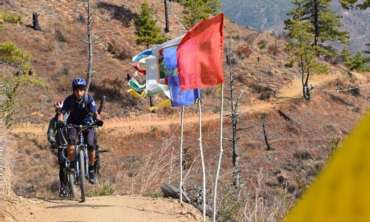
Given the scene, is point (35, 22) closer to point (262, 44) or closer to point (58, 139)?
point (262, 44)

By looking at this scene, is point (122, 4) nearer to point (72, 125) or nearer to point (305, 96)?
point (305, 96)

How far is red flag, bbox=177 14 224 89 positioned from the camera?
290 inches

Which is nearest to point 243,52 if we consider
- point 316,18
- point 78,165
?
point 316,18

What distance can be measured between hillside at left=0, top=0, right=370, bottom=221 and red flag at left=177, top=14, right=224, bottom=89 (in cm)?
1627

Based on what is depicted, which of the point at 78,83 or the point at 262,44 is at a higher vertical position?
the point at 262,44

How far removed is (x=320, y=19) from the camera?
5562 cm

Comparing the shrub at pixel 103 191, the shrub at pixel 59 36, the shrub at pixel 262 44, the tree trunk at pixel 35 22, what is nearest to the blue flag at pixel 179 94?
the shrub at pixel 103 191

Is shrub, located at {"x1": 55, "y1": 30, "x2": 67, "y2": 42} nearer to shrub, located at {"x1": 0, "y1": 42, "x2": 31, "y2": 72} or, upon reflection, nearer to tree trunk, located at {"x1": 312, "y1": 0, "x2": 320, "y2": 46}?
shrub, located at {"x1": 0, "y1": 42, "x2": 31, "y2": 72}

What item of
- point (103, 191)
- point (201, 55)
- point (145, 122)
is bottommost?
point (145, 122)

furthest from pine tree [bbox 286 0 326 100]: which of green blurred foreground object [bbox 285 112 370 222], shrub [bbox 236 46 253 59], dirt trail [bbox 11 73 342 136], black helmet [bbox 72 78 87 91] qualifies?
green blurred foreground object [bbox 285 112 370 222]

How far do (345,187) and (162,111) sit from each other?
131 ft

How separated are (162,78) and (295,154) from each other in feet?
96.5

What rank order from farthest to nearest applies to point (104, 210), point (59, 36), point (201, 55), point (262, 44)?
point (262, 44) → point (59, 36) → point (201, 55) → point (104, 210)

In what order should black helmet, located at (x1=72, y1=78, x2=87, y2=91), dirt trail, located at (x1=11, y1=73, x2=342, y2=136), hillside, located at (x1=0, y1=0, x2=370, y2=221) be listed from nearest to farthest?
black helmet, located at (x1=72, y1=78, x2=87, y2=91), hillside, located at (x1=0, y1=0, x2=370, y2=221), dirt trail, located at (x1=11, y1=73, x2=342, y2=136)
